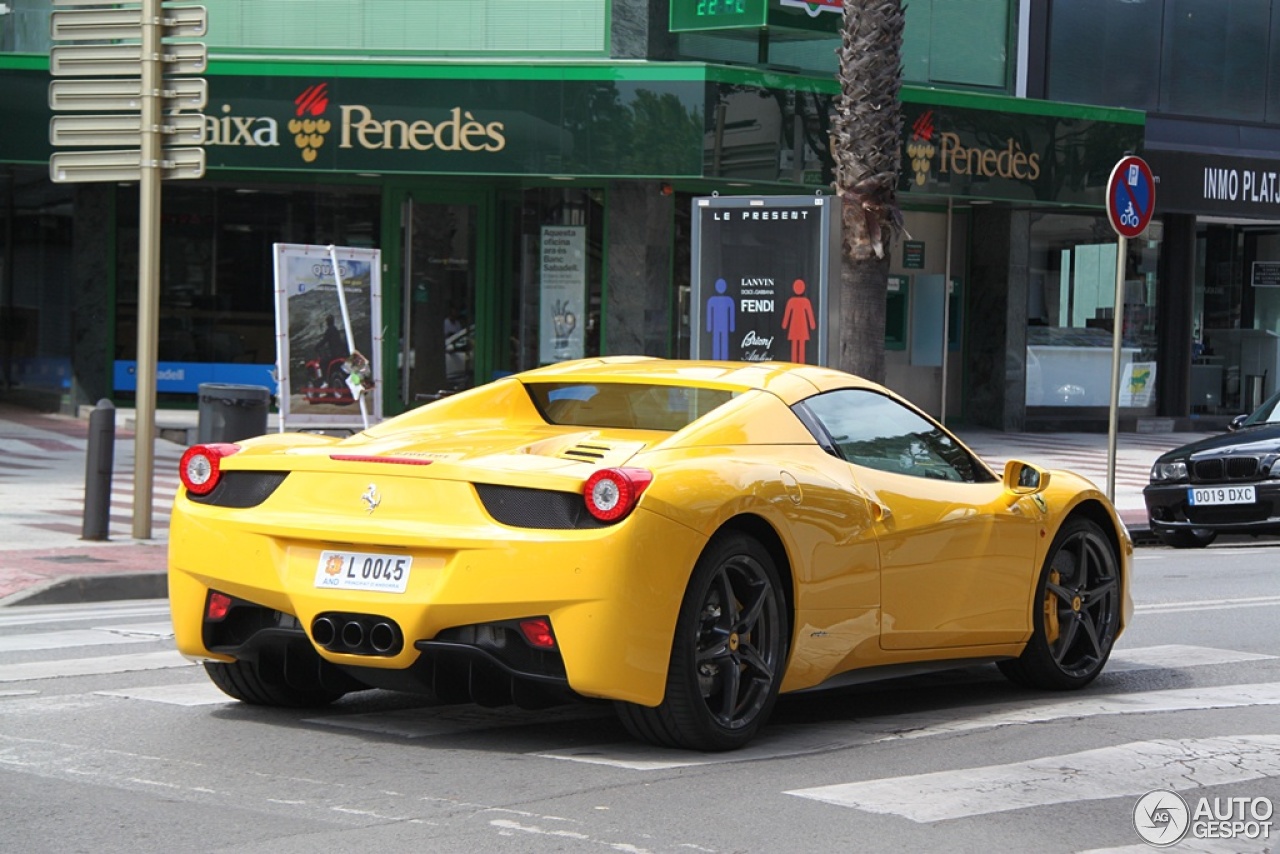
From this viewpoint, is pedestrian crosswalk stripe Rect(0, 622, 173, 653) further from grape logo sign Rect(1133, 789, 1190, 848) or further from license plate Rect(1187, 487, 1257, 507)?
license plate Rect(1187, 487, 1257, 507)

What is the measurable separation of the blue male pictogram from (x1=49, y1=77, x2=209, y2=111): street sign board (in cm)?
579

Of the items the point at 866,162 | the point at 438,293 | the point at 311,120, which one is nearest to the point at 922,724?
the point at 866,162

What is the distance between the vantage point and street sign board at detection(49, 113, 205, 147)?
12867 mm

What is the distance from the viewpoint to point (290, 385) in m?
18.7

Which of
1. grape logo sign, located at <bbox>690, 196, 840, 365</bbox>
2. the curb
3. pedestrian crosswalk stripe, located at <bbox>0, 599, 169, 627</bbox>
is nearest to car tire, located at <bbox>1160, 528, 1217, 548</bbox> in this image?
grape logo sign, located at <bbox>690, 196, 840, 365</bbox>

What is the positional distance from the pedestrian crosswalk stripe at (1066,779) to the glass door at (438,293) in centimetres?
1865

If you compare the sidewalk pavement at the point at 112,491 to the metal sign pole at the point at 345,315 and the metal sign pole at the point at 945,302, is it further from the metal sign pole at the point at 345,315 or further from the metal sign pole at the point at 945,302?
the metal sign pole at the point at 345,315

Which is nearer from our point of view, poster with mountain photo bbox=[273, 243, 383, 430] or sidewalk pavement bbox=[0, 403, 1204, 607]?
sidewalk pavement bbox=[0, 403, 1204, 607]

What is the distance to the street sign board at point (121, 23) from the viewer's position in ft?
42.1

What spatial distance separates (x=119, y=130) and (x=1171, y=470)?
29.5ft

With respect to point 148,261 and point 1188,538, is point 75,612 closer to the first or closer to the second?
point 148,261

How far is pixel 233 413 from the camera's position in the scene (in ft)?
52.6

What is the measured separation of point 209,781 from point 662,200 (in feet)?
61.3

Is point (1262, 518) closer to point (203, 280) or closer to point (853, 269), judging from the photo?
point (853, 269)
